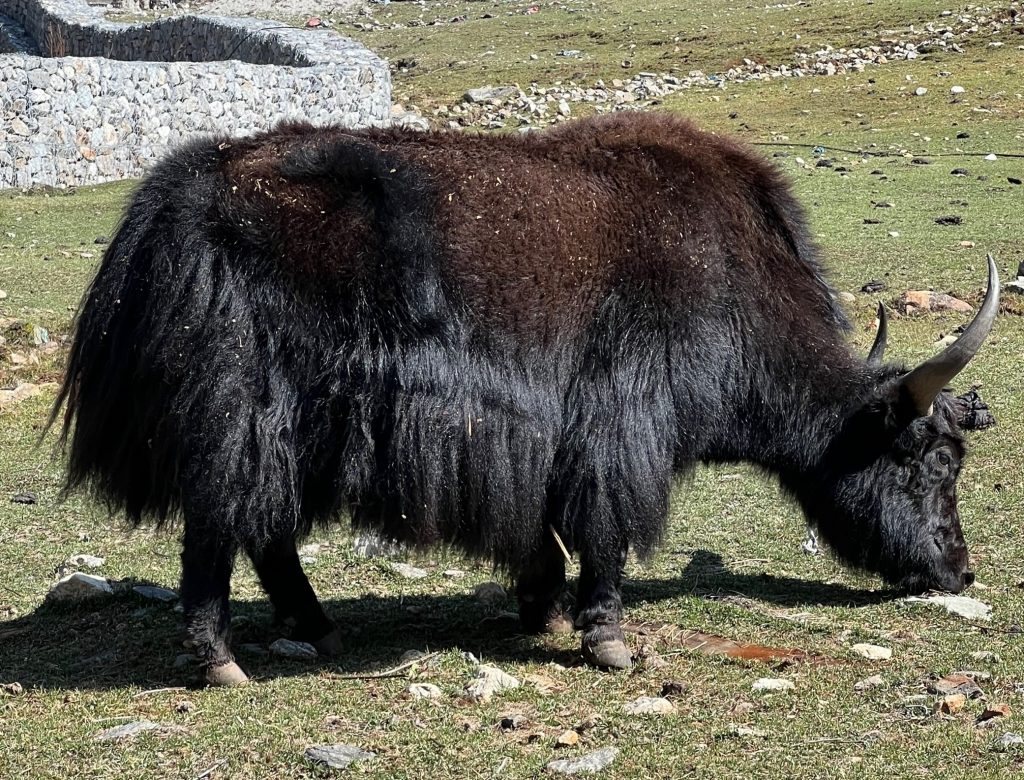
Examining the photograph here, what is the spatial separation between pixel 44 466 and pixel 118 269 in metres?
2.57

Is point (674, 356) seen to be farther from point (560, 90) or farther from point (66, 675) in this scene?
point (560, 90)

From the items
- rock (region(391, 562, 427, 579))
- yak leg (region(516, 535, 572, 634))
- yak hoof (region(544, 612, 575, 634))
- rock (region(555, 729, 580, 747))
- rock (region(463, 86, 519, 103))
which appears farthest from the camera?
rock (region(463, 86, 519, 103))

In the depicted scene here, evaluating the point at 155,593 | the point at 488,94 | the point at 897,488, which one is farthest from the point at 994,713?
the point at 488,94

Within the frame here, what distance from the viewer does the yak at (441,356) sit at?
3.55m

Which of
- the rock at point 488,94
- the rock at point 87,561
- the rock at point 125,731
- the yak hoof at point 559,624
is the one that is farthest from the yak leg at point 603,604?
the rock at point 488,94

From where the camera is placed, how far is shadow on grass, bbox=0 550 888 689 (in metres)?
3.78

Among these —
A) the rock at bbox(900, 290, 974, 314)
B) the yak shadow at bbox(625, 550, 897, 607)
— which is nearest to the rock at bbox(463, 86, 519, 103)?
the rock at bbox(900, 290, 974, 314)

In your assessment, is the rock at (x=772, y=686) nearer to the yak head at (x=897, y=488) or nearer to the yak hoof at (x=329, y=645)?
the yak head at (x=897, y=488)

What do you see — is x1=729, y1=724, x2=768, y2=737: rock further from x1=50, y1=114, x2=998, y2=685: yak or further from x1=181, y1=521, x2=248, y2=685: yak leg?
x1=181, y1=521, x2=248, y2=685: yak leg

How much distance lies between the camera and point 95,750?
3.15 meters

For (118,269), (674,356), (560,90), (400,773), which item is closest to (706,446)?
(674,356)

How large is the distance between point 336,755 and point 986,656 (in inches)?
67.8

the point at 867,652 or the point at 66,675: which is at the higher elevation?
the point at 867,652

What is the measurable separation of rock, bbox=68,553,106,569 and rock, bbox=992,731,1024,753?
2978 mm
